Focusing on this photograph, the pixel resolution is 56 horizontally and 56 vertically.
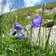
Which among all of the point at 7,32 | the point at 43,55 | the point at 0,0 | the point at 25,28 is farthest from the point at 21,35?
the point at 7,32

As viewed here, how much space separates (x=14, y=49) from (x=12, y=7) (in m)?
0.54

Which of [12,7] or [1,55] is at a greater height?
[12,7]

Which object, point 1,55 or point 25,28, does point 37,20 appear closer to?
point 25,28

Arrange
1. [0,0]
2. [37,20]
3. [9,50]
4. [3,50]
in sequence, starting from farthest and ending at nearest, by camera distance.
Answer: [3,50], [9,50], [37,20], [0,0]

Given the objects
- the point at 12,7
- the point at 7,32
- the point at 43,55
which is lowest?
the point at 43,55

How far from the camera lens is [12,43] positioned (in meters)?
3.40

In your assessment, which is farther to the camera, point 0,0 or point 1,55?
point 1,55

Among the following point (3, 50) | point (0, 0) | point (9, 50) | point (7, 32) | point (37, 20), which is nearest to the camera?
point (0, 0)

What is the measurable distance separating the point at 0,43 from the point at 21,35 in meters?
0.94

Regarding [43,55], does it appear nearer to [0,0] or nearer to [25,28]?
[25,28]

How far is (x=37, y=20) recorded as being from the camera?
2396 mm

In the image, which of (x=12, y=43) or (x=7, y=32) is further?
(x=7, y=32)

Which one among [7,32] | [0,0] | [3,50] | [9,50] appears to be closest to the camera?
[0,0]

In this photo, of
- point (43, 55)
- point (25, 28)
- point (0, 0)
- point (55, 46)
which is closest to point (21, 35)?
point (25, 28)
